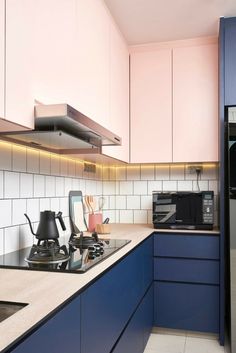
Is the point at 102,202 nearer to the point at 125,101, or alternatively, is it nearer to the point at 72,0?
the point at 125,101

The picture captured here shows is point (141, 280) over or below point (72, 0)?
below

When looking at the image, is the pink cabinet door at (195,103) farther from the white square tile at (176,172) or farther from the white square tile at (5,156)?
the white square tile at (5,156)

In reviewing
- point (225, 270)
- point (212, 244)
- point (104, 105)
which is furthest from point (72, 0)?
point (225, 270)

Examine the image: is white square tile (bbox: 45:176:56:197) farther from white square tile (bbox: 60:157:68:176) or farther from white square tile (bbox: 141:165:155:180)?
white square tile (bbox: 141:165:155:180)

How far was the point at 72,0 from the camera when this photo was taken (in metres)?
1.71

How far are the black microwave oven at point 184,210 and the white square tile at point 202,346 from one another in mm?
862

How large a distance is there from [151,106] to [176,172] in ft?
2.22

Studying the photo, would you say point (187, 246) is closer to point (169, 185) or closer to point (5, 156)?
point (169, 185)

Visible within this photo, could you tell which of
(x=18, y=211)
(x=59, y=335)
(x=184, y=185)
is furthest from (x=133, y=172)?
(x=59, y=335)

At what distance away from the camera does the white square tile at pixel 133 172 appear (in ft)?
10.8

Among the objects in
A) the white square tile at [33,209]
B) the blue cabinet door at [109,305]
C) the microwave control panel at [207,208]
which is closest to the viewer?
the blue cabinet door at [109,305]

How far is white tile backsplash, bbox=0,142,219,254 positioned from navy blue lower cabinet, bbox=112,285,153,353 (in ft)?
2.41

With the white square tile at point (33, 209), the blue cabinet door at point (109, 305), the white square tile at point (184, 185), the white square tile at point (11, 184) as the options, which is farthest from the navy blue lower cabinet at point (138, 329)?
the white square tile at point (184, 185)

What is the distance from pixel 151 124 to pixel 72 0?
143 cm
